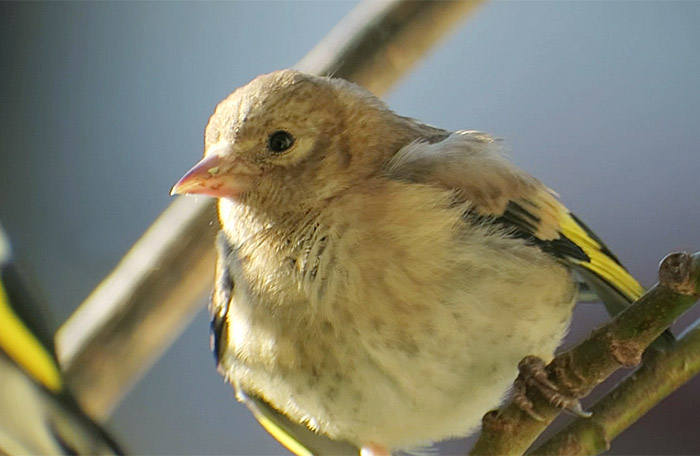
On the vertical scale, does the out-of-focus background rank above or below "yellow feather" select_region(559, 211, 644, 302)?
above

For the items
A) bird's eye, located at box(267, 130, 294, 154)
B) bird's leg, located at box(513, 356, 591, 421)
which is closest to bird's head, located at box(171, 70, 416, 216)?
bird's eye, located at box(267, 130, 294, 154)

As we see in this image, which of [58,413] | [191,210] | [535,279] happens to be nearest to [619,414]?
[535,279]

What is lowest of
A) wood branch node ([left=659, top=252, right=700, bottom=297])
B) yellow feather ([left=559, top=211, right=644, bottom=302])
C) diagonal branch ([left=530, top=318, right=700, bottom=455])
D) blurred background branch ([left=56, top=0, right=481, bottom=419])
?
diagonal branch ([left=530, top=318, right=700, bottom=455])

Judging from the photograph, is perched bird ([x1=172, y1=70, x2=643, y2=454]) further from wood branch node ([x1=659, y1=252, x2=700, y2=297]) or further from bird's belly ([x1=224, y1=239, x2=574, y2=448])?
wood branch node ([x1=659, y1=252, x2=700, y2=297])

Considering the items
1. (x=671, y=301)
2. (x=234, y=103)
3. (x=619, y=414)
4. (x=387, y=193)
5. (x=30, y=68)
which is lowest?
(x=619, y=414)

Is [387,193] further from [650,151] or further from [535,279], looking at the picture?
[650,151]

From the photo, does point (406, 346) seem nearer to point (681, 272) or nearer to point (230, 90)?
point (681, 272)
